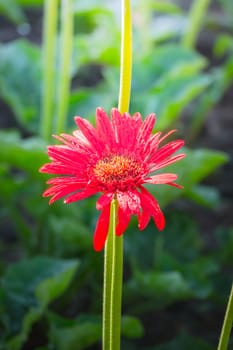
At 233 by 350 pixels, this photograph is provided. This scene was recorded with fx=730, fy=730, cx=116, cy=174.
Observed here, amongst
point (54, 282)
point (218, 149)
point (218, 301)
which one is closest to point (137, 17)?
point (218, 149)

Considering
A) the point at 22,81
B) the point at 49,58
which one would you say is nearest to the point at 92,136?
the point at 49,58

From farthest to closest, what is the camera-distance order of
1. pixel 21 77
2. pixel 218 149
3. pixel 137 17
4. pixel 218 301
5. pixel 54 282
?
pixel 137 17
pixel 218 149
pixel 21 77
pixel 218 301
pixel 54 282

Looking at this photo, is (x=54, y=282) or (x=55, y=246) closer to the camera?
(x=54, y=282)

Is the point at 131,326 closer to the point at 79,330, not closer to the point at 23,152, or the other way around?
the point at 79,330

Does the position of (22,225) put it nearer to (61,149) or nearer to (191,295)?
(191,295)

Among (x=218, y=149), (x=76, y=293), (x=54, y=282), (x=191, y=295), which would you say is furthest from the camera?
(x=218, y=149)

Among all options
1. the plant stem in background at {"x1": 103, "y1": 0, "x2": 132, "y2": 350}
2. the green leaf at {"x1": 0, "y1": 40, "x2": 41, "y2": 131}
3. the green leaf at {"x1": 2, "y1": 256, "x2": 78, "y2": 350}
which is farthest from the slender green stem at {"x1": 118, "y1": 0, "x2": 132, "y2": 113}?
the green leaf at {"x1": 0, "y1": 40, "x2": 41, "y2": 131}

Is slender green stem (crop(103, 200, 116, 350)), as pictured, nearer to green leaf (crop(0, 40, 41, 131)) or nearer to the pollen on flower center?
the pollen on flower center

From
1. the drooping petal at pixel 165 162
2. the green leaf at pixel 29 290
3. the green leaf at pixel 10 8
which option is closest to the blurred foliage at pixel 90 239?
the green leaf at pixel 29 290

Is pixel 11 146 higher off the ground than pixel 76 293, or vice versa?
pixel 11 146
